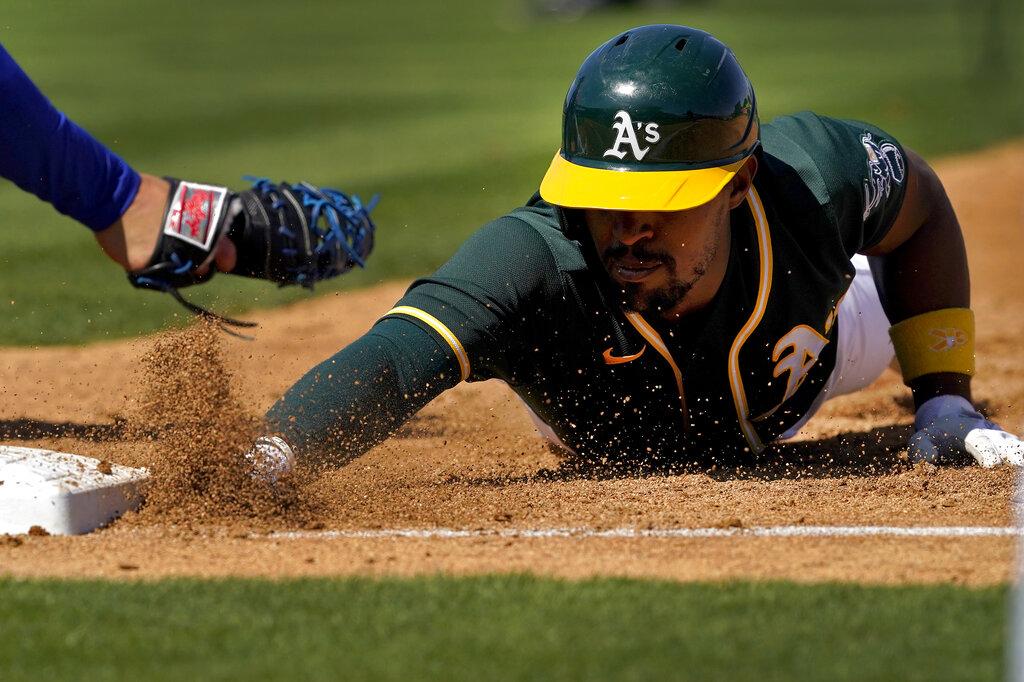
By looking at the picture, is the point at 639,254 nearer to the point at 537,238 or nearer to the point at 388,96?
the point at 537,238

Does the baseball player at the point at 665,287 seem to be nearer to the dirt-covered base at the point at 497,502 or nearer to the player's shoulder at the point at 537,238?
the player's shoulder at the point at 537,238

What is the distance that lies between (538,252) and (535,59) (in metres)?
20.2

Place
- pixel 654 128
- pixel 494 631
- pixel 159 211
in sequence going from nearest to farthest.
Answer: pixel 494 631 < pixel 654 128 < pixel 159 211

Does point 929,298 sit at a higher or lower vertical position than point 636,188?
lower

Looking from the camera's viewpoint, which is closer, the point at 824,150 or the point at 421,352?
the point at 421,352

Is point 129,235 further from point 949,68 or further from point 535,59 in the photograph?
point 535,59

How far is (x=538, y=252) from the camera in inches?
144

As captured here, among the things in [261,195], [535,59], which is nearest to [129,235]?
[261,195]

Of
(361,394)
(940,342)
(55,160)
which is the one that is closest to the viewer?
(361,394)

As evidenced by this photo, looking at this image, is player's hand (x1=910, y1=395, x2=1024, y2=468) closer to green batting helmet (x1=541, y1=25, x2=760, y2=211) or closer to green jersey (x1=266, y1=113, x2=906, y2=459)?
green jersey (x1=266, y1=113, x2=906, y2=459)

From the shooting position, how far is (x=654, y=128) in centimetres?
352

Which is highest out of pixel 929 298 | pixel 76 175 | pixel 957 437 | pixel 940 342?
pixel 76 175

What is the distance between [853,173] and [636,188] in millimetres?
785

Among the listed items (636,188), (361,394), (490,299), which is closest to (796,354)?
(636,188)
